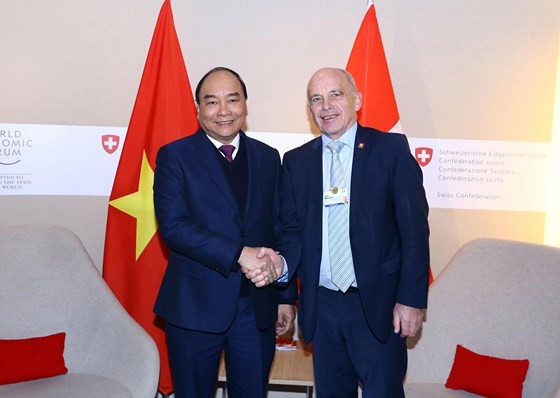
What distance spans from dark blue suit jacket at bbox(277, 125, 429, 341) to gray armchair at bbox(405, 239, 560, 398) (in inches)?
27.9

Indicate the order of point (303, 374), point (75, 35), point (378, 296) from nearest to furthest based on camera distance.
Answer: point (378, 296), point (303, 374), point (75, 35)

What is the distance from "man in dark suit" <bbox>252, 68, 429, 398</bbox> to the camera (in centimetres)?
257

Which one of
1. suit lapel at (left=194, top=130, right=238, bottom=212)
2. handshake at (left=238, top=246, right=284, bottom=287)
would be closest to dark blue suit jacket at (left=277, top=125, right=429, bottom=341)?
handshake at (left=238, top=246, right=284, bottom=287)

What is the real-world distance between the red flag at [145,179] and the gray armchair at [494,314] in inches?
66.9

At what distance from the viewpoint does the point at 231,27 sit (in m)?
3.95

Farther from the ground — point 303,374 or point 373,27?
point 373,27

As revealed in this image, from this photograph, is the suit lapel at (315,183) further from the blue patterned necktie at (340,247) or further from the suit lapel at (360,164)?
the suit lapel at (360,164)

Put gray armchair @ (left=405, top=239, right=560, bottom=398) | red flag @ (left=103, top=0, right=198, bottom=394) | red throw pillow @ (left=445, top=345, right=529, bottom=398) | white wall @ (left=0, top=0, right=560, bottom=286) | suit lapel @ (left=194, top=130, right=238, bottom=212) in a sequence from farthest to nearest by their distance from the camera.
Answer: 1. white wall @ (left=0, top=0, right=560, bottom=286)
2. red flag @ (left=103, top=0, right=198, bottom=394)
3. gray armchair @ (left=405, top=239, right=560, bottom=398)
4. red throw pillow @ (left=445, top=345, right=529, bottom=398)
5. suit lapel @ (left=194, top=130, right=238, bottom=212)

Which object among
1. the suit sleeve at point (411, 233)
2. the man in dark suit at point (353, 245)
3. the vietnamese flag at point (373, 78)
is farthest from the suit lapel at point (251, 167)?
the vietnamese flag at point (373, 78)

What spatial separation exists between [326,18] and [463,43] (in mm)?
930

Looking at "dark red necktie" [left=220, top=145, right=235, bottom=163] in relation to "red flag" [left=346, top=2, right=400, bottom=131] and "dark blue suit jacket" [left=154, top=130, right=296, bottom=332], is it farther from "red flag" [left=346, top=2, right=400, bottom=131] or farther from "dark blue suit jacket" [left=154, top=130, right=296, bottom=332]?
"red flag" [left=346, top=2, right=400, bottom=131]

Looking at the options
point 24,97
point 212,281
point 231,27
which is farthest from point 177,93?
point 212,281

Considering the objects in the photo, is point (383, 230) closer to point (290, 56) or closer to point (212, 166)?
point (212, 166)

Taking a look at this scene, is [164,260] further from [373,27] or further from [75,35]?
[373,27]
